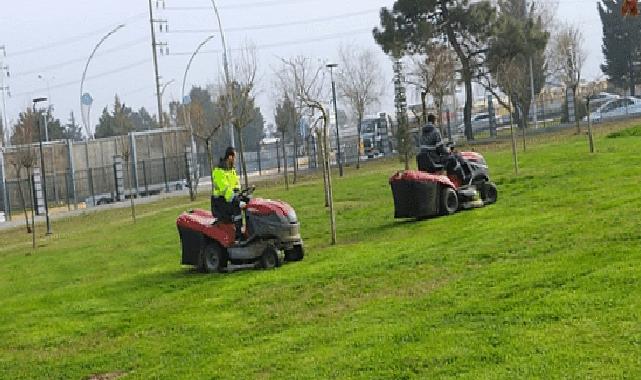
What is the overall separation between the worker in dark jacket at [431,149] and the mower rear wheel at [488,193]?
1.09 meters

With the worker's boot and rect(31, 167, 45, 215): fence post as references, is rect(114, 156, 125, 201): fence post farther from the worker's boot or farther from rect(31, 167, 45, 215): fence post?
the worker's boot

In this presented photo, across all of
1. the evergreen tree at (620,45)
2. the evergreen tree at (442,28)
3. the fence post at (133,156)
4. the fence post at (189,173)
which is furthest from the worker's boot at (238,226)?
the evergreen tree at (620,45)

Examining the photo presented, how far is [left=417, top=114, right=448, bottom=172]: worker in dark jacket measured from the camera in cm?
2011

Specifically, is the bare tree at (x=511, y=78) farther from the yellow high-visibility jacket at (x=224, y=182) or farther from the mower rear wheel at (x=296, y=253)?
the yellow high-visibility jacket at (x=224, y=182)

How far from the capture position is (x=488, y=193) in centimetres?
2109

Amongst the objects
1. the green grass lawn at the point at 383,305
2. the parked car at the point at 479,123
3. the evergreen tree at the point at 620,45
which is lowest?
the green grass lawn at the point at 383,305

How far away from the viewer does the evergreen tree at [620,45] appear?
79.3 meters

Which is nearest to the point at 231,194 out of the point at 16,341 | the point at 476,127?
the point at 16,341

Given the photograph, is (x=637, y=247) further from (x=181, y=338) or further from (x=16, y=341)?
(x=16, y=341)

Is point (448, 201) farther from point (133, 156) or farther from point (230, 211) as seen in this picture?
point (133, 156)

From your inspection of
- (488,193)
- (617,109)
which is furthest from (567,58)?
(488,193)

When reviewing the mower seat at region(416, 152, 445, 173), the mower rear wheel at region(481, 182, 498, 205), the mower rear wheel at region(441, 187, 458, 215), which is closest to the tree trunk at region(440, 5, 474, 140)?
the mower rear wheel at region(481, 182, 498, 205)

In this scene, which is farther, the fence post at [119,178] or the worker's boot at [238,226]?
the fence post at [119,178]

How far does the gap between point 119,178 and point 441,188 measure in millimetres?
37579
